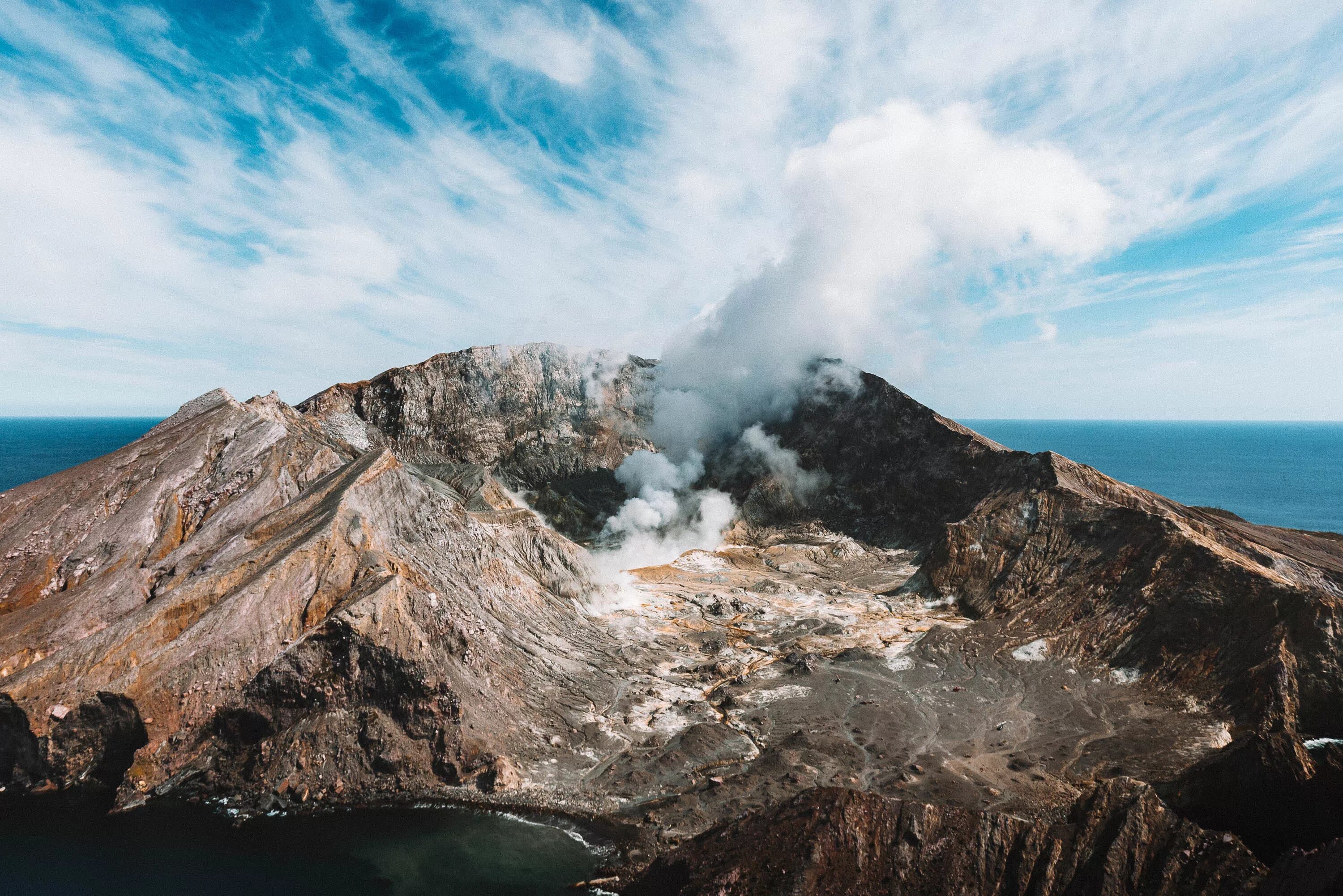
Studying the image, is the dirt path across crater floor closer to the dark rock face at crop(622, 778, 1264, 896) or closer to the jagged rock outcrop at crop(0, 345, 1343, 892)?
the jagged rock outcrop at crop(0, 345, 1343, 892)

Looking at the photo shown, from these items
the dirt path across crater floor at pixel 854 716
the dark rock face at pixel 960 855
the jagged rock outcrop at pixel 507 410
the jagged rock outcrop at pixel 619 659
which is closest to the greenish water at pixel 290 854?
the jagged rock outcrop at pixel 619 659

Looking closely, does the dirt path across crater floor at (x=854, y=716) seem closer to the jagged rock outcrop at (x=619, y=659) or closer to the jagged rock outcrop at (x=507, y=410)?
the jagged rock outcrop at (x=619, y=659)

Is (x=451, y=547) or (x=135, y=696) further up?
(x=451, y=547)

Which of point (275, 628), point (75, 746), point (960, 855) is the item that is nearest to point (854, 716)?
point (960, 855)

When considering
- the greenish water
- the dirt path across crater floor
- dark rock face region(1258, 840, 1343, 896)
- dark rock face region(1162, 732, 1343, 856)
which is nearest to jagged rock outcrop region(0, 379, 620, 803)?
the greenish water

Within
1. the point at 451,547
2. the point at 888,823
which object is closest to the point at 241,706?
the point at 451,547

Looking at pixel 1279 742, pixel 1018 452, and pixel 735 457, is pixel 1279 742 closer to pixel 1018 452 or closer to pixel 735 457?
pixel 1018 452

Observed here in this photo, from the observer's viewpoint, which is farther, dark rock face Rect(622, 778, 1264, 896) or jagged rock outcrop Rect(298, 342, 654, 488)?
jagged rock outcrop Rect(298, 342, 654, 488)
